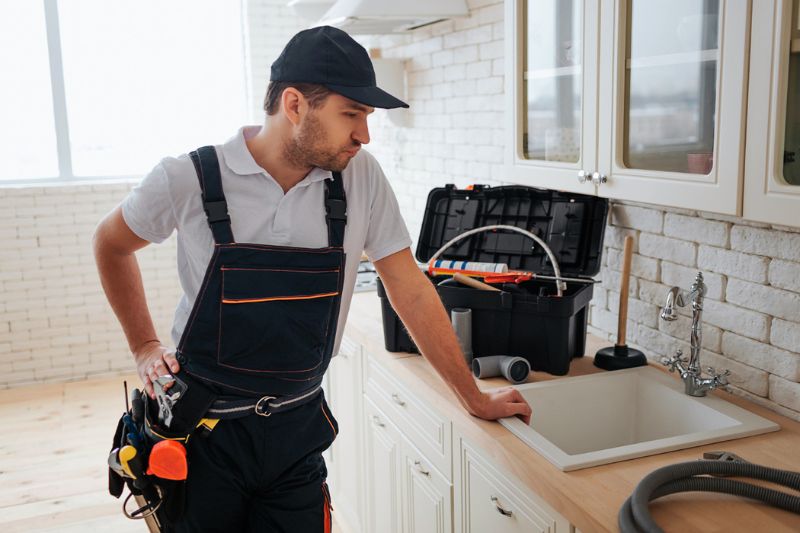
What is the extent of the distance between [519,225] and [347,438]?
1117 mm

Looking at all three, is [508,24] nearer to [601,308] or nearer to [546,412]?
[601,308]

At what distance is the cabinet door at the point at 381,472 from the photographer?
2596 mm

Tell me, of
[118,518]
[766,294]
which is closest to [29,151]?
[118,518]

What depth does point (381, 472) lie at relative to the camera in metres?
2.74

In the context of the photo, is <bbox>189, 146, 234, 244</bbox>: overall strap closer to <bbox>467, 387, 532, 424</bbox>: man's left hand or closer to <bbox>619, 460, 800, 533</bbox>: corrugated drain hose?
<bbox>467, 387, 532, 424</bbox>: man's left hand

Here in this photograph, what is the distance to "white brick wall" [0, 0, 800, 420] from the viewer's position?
1984 mm

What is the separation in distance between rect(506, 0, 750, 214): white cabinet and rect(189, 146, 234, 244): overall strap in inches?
36.9

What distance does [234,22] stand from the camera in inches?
225

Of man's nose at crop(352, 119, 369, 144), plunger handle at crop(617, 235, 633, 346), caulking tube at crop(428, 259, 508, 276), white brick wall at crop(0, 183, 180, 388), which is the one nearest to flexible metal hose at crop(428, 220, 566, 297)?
caulking tube at crop(428, 259, 508, 276)

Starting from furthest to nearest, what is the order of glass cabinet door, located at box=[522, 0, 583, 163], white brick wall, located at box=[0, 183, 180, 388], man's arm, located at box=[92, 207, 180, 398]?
1. white brick wall, located at box=[0, 183, 180, 388]
2. glass cabinet door, located at box=[522, 0, 583, 163]
3. man's arm, located at box=[92, 207, 180, 398]

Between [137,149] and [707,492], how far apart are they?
4.98 meters

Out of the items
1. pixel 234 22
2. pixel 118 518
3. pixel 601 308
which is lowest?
pixel 118 518

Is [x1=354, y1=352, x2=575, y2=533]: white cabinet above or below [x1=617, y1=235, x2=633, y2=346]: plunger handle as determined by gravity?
below

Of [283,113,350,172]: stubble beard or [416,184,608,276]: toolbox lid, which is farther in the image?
[416,184,608,276]: toolbox lid
